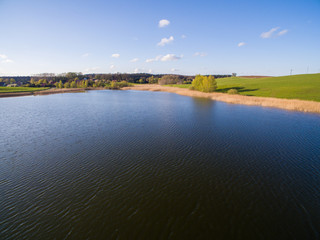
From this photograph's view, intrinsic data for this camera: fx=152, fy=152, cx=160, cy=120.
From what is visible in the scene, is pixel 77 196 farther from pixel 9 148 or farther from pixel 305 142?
pixel 305 142

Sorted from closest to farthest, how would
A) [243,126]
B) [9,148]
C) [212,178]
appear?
[212,178], [9,148], [243,126]

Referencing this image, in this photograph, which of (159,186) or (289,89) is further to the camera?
(289,89)

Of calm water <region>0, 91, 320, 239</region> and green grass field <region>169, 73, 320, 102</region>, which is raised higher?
green grass field <region>169, 73, 320, 102</region>

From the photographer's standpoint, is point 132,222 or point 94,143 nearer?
point 132,222

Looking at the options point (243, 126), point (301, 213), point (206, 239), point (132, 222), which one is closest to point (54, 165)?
point (132, 222)

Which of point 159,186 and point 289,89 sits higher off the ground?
point 289,89

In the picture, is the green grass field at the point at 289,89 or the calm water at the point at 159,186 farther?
the green grass field at the point at 289,89

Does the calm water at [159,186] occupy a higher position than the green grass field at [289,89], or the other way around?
the green grass field at [289,89]

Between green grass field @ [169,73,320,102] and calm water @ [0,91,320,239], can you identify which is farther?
green grass field @ [169,73,320,102]
